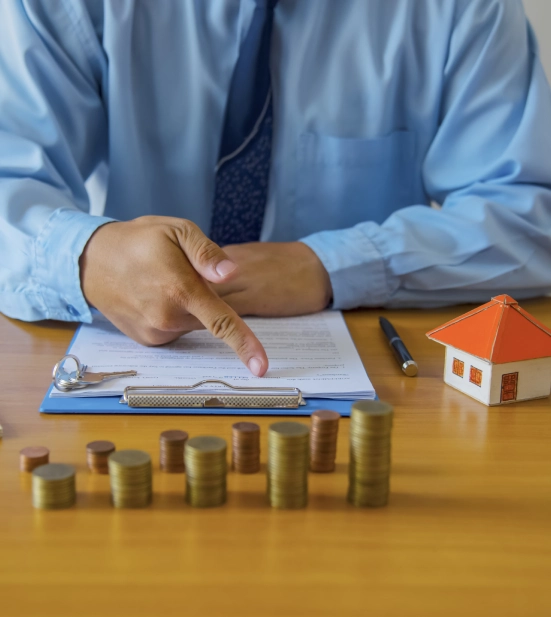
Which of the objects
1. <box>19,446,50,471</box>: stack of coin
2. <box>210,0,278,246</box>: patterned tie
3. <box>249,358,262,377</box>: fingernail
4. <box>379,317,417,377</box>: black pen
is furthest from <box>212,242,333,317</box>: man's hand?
<box>19,446,50,471</box>: stack of coin

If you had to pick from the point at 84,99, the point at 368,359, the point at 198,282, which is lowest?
the point at 368,359

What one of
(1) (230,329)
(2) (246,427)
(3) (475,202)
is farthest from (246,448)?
(3) (475,202)

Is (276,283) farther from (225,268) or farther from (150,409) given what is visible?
(150,409)

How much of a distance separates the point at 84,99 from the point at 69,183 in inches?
5.6

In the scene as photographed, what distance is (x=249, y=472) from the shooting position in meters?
0.61

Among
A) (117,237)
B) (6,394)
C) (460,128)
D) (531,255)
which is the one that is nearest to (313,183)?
(460,128)

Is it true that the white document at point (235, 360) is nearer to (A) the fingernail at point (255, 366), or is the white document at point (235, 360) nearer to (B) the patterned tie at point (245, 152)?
(A) the fingernail at point (255, 366)

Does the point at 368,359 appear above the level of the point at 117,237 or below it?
below

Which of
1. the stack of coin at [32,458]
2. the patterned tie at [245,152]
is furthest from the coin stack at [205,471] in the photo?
the patterned tie at [245,152]

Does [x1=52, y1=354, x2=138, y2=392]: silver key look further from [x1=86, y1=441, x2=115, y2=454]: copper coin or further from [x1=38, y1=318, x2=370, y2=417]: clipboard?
[x1=86, y1=441, x2=115, y2=454]: copper coin

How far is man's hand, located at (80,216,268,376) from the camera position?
0.81 m

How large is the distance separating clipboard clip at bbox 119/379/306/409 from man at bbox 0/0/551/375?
10.3 inches

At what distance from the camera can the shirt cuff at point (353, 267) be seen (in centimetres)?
106

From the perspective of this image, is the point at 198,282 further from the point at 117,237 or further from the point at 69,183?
the point at 69,183
